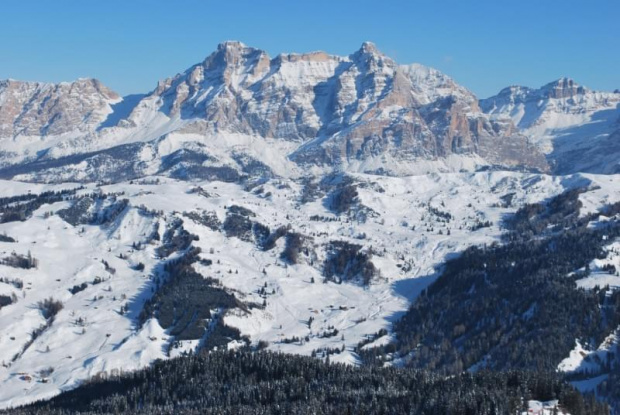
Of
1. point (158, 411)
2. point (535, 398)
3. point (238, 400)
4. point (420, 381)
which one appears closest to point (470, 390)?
point (535, 398)

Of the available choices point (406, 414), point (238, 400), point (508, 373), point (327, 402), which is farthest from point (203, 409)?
point (508, 373)

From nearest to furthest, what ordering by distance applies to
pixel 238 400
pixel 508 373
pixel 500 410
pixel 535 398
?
pixel 500 410 < pixel 535 398 < pixel 508 373 < pixel 238 400

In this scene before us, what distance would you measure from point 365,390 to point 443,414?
3382cm

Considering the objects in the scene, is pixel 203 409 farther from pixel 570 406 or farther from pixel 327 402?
pixel 570 406

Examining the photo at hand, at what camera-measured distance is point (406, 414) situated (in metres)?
163

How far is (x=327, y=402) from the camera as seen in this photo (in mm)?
182000

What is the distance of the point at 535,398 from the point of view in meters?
167

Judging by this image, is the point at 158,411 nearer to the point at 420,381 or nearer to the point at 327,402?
the point at 327,402

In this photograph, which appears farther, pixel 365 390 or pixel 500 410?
pixel 365 390

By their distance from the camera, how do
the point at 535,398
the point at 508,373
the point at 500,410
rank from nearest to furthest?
the point at 500,410, the point at 535,398, the point at 508,373

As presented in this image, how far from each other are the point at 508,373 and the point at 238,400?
194 feet

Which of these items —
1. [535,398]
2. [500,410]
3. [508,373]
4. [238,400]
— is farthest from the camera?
[238,400]

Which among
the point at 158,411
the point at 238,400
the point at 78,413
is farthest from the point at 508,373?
the point at 78,413

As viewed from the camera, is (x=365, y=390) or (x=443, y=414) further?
(x=365, y=390)
